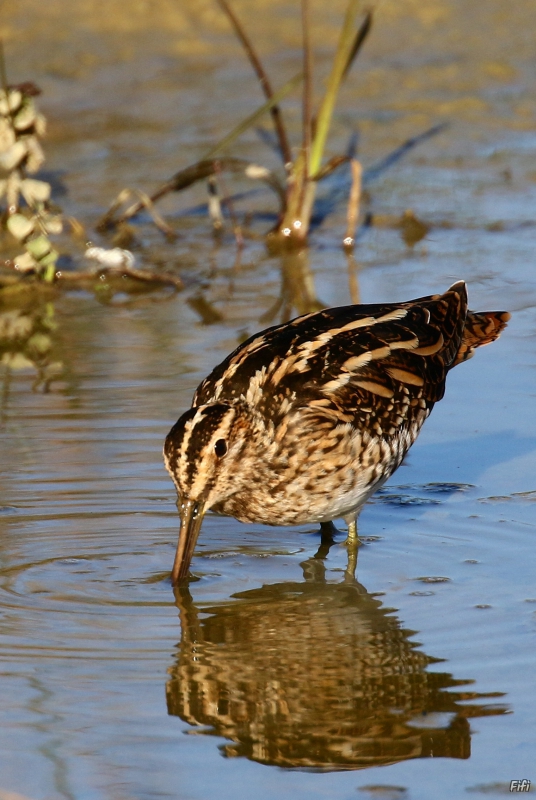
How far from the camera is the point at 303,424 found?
5.75 metres

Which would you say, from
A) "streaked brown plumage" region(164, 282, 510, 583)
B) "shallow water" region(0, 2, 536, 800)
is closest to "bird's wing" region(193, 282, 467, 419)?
"streaked brown plumage" region(164, 282, 510, 583)

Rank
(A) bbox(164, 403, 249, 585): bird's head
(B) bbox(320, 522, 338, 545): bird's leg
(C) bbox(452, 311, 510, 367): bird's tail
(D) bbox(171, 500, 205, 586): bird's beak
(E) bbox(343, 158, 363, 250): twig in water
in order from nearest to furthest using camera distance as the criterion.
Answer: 1. (A) bbox(164, 403, 249, 585): bird's head
2. (D) bbox(171, 500, 205, 586): bird's beak
3. (B) bbox(320, 522, 338, 545): bird's leg
4. (C) bbox(452, 311, 510, 367): bird's tail
5. (E) bbox(343, 158, 363, 250): twig in water

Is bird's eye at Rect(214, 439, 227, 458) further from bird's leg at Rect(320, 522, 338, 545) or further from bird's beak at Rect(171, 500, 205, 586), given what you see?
bird's leg at Rect(320, 522, 338, 545)

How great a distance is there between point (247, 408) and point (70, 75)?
8447 millimetres

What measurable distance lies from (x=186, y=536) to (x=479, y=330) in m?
2.09

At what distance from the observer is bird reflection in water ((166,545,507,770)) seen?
4270 mm

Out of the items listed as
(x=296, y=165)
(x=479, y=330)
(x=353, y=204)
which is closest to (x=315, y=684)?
(x=479, y=330)

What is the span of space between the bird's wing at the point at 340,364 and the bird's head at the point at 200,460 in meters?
0.21

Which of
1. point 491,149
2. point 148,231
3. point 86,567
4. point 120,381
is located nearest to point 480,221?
point 491,149

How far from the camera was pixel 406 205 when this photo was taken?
11000 mm

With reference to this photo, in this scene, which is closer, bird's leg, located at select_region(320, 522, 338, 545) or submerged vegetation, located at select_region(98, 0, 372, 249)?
bird's leg, located at select_region(320, 522, 338, 545)

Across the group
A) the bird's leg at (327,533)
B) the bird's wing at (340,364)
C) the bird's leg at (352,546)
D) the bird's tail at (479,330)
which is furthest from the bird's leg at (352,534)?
the bird's tail at (479,330)

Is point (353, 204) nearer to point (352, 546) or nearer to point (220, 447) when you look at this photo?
point (352, 546)

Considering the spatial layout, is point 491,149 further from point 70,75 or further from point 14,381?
point 14,381
